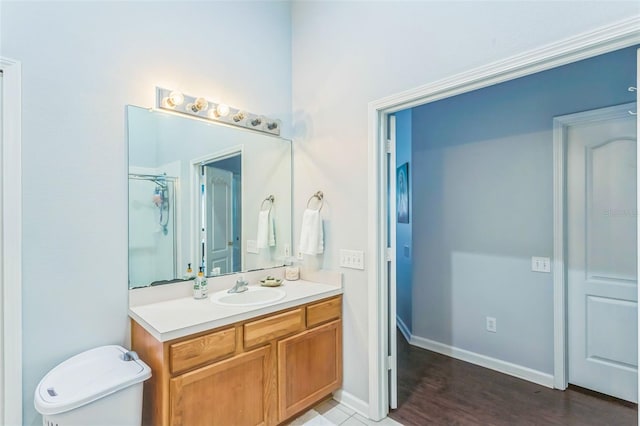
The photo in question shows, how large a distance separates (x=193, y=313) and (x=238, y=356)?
1.09 feet

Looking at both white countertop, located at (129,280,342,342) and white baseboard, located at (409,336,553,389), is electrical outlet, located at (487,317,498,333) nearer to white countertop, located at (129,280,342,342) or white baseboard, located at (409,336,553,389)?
white baseboard, located at (409,336,553,389)

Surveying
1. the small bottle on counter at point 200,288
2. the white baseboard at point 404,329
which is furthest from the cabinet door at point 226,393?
the white baseboard at point 404,329

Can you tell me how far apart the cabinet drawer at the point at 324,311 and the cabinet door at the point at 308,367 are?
0.15 ft

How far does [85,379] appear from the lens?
4.68 feet

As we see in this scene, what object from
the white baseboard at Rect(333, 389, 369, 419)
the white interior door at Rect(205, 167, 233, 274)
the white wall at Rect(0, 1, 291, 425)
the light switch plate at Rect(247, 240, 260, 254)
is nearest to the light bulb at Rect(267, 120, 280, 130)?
the white interior door at Rect(205, 167, 233, 274)

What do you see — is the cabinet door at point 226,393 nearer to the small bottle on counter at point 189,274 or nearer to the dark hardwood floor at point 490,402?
the small bottle on counter at point 189,274

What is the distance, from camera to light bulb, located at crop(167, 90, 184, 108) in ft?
6.45

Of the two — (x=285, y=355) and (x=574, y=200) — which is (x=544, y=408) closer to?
(x=574, y=200)

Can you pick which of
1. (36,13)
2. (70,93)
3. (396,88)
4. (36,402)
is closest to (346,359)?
(36,402)

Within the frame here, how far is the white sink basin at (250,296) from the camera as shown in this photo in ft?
6.75

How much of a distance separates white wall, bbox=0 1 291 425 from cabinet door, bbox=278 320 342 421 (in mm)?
950

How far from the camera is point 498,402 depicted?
7.48ft

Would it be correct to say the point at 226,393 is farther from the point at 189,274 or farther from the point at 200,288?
the point at 189,274

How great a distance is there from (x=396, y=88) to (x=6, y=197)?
210 cm
